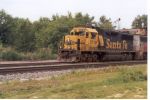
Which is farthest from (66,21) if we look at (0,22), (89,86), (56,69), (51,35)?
(89,86)

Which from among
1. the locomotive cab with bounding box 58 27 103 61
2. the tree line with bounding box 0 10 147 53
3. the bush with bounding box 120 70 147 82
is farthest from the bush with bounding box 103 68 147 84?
the tree line with bounding box 0 10 147 53

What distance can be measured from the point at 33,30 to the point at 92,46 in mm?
38728

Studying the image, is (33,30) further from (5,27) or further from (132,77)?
(132,77)

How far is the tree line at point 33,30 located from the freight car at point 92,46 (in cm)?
1795

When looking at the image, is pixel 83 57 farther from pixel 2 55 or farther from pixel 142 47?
pixel 142 47

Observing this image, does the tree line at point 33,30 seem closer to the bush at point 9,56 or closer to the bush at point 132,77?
the bush at point 9,56

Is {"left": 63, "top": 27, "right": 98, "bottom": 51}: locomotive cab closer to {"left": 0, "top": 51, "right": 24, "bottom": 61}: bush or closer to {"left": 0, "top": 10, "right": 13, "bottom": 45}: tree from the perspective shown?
{"left": 0, "top": 51, "right": 24, "bottom": 61}: bush

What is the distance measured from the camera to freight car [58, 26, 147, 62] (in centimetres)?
2767

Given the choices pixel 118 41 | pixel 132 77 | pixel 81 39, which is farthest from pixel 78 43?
pixel 132 77

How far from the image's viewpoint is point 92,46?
95.2 ft

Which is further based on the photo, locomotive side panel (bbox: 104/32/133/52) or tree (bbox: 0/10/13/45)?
tree (bbox: 0/10/13/45)

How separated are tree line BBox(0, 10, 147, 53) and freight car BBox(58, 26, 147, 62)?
18.0 metres

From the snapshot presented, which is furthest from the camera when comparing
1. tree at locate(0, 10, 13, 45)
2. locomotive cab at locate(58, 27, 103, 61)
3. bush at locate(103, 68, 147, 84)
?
tree at locate(0, 10, 13, 45)

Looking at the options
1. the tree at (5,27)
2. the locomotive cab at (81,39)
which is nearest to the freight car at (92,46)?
the locomotive cab at (81,39)
